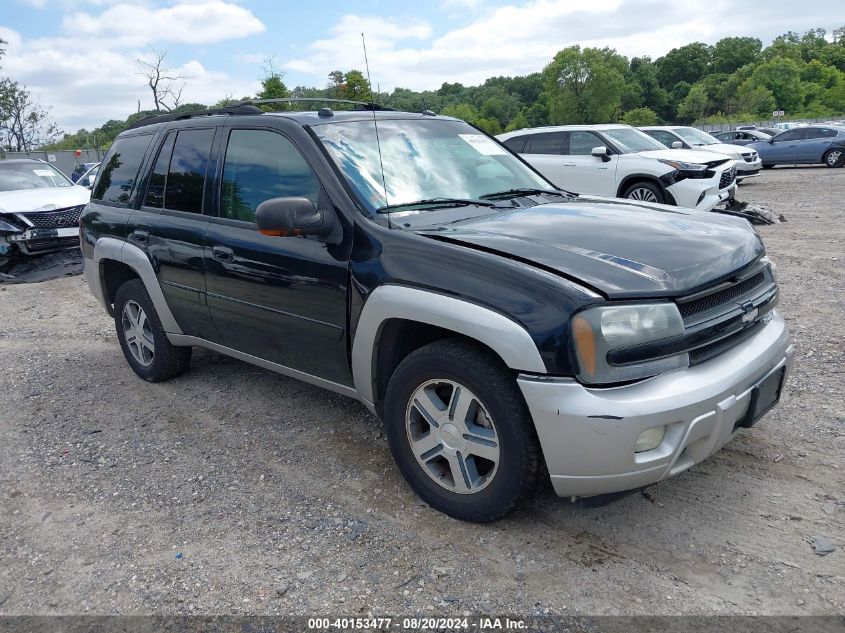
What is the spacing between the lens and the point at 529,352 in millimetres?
2459

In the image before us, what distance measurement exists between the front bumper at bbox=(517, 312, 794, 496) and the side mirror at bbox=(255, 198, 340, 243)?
1.26 meters

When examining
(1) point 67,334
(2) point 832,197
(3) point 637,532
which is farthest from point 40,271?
(2) point 832,197

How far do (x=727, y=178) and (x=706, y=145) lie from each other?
7707 mm

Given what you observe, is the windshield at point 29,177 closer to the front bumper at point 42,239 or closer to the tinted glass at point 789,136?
the front bumper at point 42,239

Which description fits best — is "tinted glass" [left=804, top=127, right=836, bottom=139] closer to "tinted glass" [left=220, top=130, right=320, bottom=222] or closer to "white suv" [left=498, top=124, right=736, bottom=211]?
"white suv" [left=498, top=124, right=736, bottom=211]

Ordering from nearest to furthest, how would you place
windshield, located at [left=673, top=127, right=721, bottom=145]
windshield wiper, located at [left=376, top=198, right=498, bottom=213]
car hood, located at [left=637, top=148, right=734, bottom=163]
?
windshield wiper, located at [left=376, top=198, right=498, bottom=213], car hood, located at [left=637, top=148, right=734, bottom=163], windshield, located at [left=673, top=127, right=721, bottom=145]

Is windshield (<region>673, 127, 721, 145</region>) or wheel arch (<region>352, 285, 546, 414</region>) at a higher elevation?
windshield (<region>673, 127, 721, 145</region>)

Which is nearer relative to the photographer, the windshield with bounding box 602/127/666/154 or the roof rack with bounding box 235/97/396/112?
the roof rack with bounding box 235/97/396/112

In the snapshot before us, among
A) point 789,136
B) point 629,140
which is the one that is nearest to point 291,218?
point 629,140

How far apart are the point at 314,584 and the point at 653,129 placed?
15489 millimetres

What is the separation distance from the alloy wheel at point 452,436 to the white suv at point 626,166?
747 centimetres

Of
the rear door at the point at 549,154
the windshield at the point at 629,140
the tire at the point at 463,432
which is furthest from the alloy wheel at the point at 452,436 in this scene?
the windshield at the point at 629,140

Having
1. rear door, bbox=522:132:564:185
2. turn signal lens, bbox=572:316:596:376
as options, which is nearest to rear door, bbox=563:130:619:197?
rear door, bbox=522:132:564:185

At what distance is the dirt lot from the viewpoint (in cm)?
250
